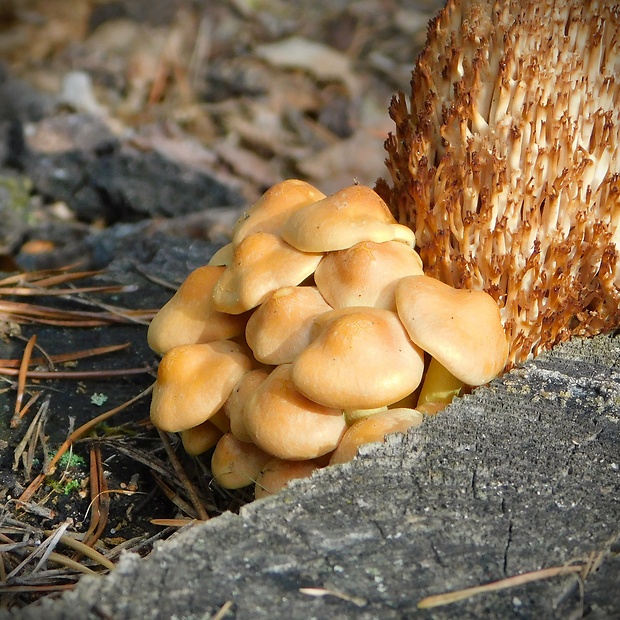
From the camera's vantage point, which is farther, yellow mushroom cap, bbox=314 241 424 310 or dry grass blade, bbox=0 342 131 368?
dry grass blade, bbox=0 342 131 368

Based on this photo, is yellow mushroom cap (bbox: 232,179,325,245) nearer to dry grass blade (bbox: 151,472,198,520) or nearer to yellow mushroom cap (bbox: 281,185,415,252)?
yellow mushroom cap (bbox: 281,185,415,252)

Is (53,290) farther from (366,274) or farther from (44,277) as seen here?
(366,274)

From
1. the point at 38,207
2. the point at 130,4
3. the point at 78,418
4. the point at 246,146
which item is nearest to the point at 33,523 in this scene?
the point at 78,418

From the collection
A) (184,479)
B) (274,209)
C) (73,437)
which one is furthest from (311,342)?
(73,437)

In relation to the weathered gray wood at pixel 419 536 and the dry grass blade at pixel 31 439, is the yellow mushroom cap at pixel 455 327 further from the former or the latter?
the dry grass blade at pixel 31 439


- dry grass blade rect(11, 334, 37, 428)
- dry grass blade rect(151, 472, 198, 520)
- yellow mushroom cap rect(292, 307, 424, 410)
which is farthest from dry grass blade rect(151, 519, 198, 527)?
dry grass blade rect(11, 334, 37, 428)
